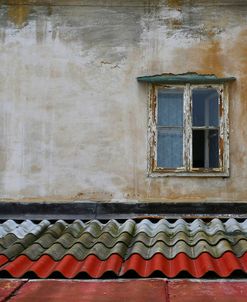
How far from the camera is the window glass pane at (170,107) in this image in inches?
310

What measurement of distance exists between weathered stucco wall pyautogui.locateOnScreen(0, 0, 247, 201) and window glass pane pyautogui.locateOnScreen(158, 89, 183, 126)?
0.28 m

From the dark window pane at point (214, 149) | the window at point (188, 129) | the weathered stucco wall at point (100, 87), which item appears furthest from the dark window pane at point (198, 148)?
the weathered stucco wall at point (100, 87)

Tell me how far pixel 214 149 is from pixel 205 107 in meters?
0.72

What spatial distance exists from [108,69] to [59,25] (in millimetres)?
1157

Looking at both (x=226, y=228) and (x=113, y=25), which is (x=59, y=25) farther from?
(x=226, y=228)

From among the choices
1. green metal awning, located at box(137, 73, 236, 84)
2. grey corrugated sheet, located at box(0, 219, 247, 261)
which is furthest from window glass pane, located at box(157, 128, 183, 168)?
grey corrugated sheet, located at box(0, 219, 247, 261)

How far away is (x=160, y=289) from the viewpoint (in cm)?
465

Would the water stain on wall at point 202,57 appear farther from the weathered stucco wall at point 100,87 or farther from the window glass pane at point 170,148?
the window glass pane at point 170,148

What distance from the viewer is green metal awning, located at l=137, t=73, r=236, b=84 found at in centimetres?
780

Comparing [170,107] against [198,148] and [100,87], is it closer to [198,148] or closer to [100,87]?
[198,148]

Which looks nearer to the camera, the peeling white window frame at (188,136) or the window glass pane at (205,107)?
the peeling white window frame at (188,136)

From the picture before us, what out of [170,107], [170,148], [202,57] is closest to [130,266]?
[170,148]

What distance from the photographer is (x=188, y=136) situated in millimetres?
7754

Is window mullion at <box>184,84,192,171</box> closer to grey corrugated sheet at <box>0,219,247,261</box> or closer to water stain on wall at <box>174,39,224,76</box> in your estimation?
water stain on wall at <box>174,39,224,76</box>
